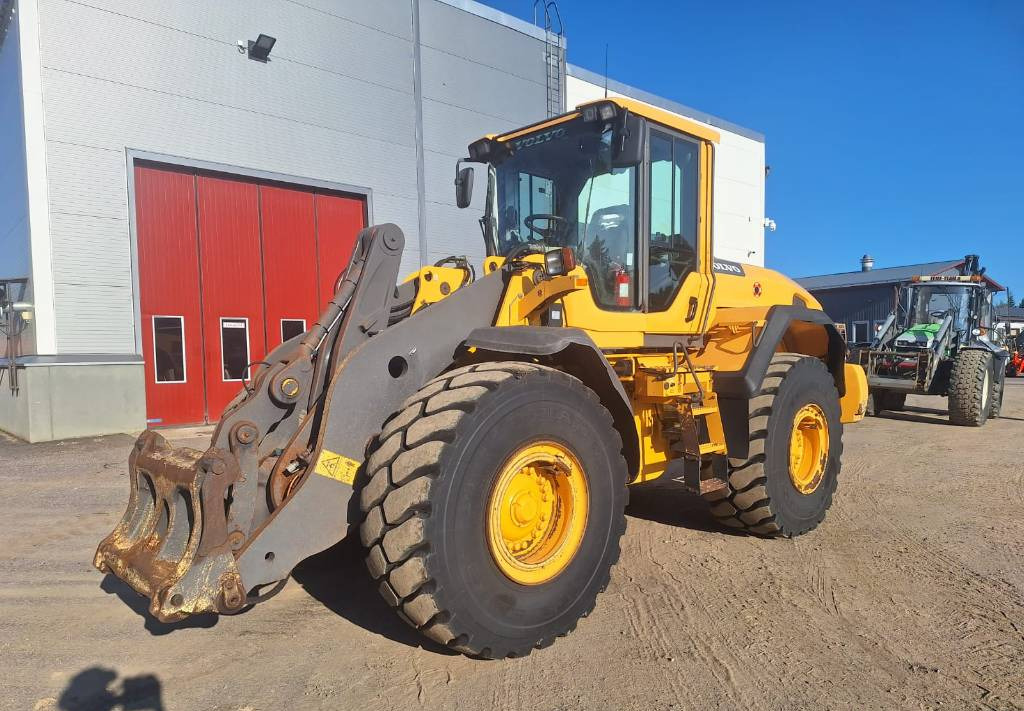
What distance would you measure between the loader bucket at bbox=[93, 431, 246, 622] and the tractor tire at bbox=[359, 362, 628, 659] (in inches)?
21.8

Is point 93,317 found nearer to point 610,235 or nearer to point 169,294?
point 169,294

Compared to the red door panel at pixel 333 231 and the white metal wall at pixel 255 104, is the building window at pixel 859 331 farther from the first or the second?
the red door panel at pixel 333 231

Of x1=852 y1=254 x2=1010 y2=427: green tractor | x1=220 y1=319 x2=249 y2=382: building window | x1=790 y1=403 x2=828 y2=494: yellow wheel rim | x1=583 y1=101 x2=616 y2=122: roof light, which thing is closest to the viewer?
x1=583 y1=101 x2=616 y2=122: roof light

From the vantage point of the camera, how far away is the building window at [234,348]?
11344mm

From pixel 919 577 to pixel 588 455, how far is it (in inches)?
90.8

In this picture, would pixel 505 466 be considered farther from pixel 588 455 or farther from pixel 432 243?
pixel 432 243

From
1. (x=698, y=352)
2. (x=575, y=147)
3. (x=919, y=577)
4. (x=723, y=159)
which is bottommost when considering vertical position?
(x=919, y=577)

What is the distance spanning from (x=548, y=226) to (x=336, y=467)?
7.03ft

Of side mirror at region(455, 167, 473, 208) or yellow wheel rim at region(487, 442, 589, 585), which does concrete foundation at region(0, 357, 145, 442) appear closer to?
side mirror at region(455, 167, 473, 208)

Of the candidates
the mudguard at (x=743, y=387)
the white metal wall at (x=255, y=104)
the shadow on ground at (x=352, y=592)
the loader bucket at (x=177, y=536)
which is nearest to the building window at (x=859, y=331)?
the white metal wall at (x=255, y=104)

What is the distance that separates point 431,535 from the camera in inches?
102

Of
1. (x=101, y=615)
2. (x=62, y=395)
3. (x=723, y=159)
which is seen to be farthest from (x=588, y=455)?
(x=723, y=159)

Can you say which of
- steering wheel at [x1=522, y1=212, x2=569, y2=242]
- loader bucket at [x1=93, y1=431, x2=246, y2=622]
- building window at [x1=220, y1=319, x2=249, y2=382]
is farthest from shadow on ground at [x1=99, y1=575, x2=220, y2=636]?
building window at [x1=220, y1=319, x2=249, y2=382]

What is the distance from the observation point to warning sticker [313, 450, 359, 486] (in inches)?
110
